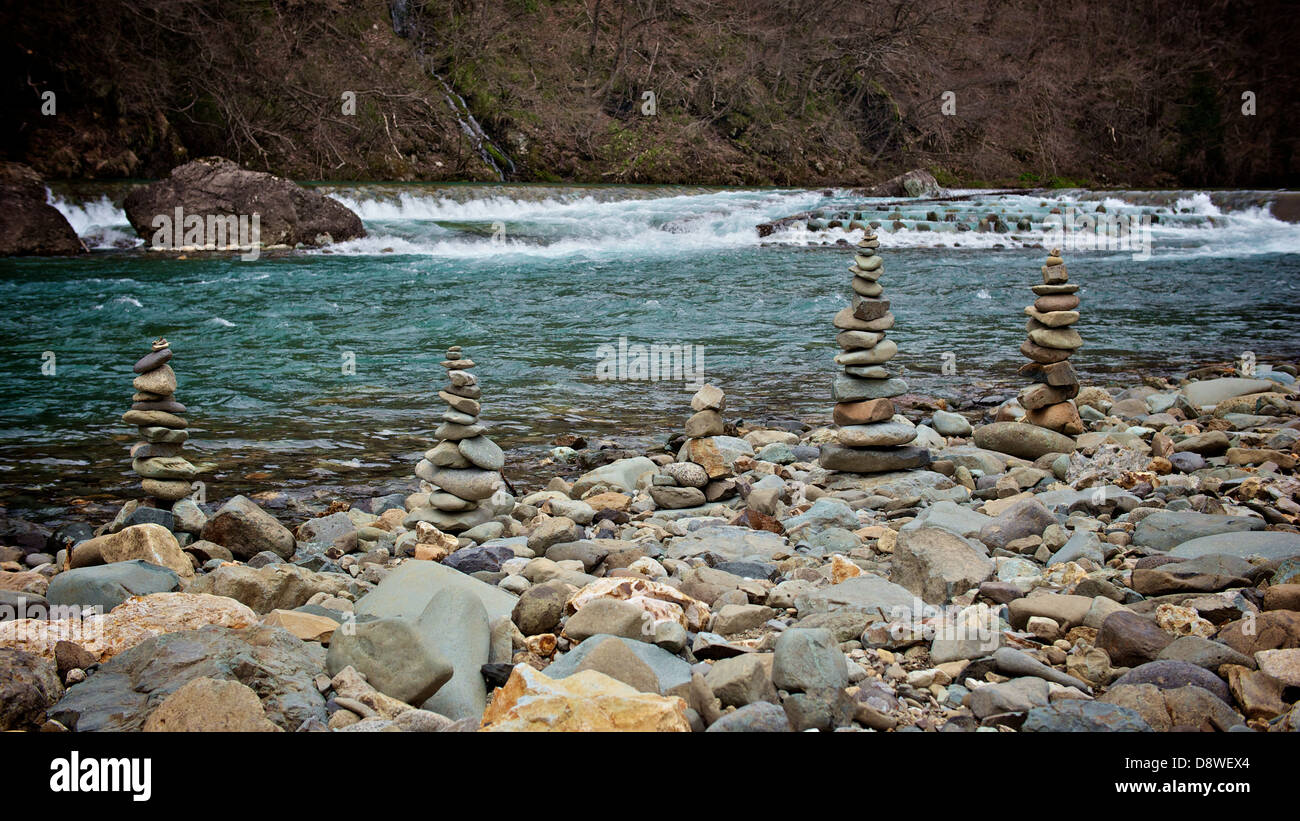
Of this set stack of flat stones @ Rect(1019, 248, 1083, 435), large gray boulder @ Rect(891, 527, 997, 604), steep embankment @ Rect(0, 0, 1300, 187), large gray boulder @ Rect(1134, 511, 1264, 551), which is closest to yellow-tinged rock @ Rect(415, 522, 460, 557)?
large gray boulder @ Rect(891, 527, 997, 604)

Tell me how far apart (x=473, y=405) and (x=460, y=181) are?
26111mm

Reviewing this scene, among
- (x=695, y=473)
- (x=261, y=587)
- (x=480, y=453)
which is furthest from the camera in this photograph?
(x=695, y=473)

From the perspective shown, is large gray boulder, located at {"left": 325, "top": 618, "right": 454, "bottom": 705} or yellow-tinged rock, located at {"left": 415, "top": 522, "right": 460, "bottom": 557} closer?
large gray boulder, located at {"left": 325, "top": 618, "right": 454, "bottom": 705}

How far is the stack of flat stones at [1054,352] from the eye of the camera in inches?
241

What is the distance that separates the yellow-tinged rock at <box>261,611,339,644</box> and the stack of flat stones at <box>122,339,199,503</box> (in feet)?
6.61

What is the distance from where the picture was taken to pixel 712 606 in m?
3.60

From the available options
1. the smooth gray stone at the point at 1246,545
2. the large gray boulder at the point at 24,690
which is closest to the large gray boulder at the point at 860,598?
the smooth gray stone at the point at 1246,545

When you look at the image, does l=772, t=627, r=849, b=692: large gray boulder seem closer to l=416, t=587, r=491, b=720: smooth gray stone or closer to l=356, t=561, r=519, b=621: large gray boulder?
l=416, t=587, r=491, b=720: smooth gray stone

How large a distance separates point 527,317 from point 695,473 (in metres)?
7.78

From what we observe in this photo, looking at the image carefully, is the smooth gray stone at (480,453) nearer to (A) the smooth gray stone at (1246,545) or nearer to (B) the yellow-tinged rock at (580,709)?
(B) the yellow-tinged rock at (580,709)

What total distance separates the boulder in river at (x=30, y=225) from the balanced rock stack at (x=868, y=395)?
1768cm

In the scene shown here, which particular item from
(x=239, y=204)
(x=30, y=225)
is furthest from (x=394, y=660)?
(x=30, y=225)

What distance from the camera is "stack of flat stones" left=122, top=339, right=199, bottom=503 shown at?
4867 mm

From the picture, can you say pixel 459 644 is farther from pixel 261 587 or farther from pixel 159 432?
pixel 159 432
